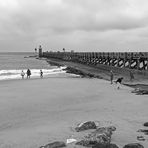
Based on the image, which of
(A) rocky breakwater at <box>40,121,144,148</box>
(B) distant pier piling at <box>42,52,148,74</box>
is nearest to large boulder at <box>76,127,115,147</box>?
(A) rocky breakwater at <box>40,121,144,148</box>

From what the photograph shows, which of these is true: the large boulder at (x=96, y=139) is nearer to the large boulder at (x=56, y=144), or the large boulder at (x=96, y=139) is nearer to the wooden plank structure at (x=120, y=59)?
the large boulder at (x=56, y=144)

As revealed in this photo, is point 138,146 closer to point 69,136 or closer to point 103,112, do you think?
point 69,136

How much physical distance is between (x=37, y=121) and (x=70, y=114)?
68.2 inches

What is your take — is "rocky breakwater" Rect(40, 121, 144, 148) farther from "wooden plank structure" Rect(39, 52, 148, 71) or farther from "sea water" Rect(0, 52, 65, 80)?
"sea water" Rect(0, 52, 65, 80)

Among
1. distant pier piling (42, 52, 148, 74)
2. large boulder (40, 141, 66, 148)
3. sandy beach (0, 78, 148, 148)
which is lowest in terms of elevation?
sandy beach (0, 78, 148, 148)

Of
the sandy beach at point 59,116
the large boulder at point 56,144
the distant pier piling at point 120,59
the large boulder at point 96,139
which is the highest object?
the distant pier piling at point 120,59

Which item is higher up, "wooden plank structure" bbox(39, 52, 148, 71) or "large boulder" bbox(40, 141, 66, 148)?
"wooden plank structure" bbox(39, 52, 148, 71)

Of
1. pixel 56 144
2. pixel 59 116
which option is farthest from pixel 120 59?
pixel 56 144

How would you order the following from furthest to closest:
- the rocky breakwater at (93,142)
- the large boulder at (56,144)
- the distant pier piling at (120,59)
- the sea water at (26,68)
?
the sea water at (26,68) → the distant pier piling at (120,59) → the large boulder at (56,144) → the rocky breakwater at (93,142)

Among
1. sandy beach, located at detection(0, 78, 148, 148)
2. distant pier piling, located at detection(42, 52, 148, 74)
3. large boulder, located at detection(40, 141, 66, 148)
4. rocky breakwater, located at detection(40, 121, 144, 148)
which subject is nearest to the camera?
rocky breakwater, located at detection(40, 121, 144, 148)

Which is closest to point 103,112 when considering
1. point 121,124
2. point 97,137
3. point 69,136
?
point 121,124

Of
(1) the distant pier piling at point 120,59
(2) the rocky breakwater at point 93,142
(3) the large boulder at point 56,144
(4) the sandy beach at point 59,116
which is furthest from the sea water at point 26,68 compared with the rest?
(3) the large boulder at point 56,144

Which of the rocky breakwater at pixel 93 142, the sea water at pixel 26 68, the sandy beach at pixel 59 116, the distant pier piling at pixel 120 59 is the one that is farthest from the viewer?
the sea water at pixel 26 68

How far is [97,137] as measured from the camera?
8.16 m
